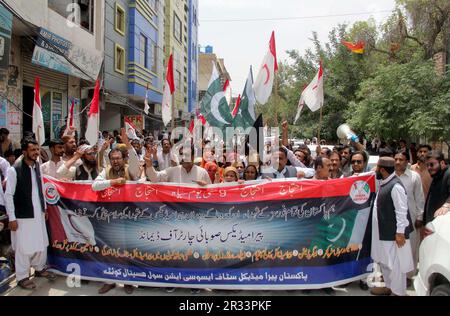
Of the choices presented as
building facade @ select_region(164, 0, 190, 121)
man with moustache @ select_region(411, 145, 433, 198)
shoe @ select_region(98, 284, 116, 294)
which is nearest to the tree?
man with moustache @ select_region(411, 145, 433, 198)

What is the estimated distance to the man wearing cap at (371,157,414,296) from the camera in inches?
169

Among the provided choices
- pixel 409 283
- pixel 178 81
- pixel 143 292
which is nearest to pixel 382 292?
pixel 409 283

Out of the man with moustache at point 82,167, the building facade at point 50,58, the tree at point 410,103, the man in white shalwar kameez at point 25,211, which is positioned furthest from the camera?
the tree at point 410,103

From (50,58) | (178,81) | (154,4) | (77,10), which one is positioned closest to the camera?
(50,58)

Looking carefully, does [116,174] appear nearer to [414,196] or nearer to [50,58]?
[414,196]

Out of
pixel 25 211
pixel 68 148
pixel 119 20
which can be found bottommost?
pixel 25 211

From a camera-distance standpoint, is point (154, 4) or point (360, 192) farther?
point (154, 4)

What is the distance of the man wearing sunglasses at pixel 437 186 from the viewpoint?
16.3 feet

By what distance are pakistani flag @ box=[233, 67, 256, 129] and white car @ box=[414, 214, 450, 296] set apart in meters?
5.11

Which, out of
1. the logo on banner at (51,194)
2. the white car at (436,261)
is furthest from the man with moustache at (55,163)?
the white car at (436,261)

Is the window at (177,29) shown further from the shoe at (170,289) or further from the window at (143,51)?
the shoe at (170,289)

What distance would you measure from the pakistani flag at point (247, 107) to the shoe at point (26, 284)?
16.3 feet

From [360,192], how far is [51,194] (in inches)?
153

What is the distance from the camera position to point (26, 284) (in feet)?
15.5
